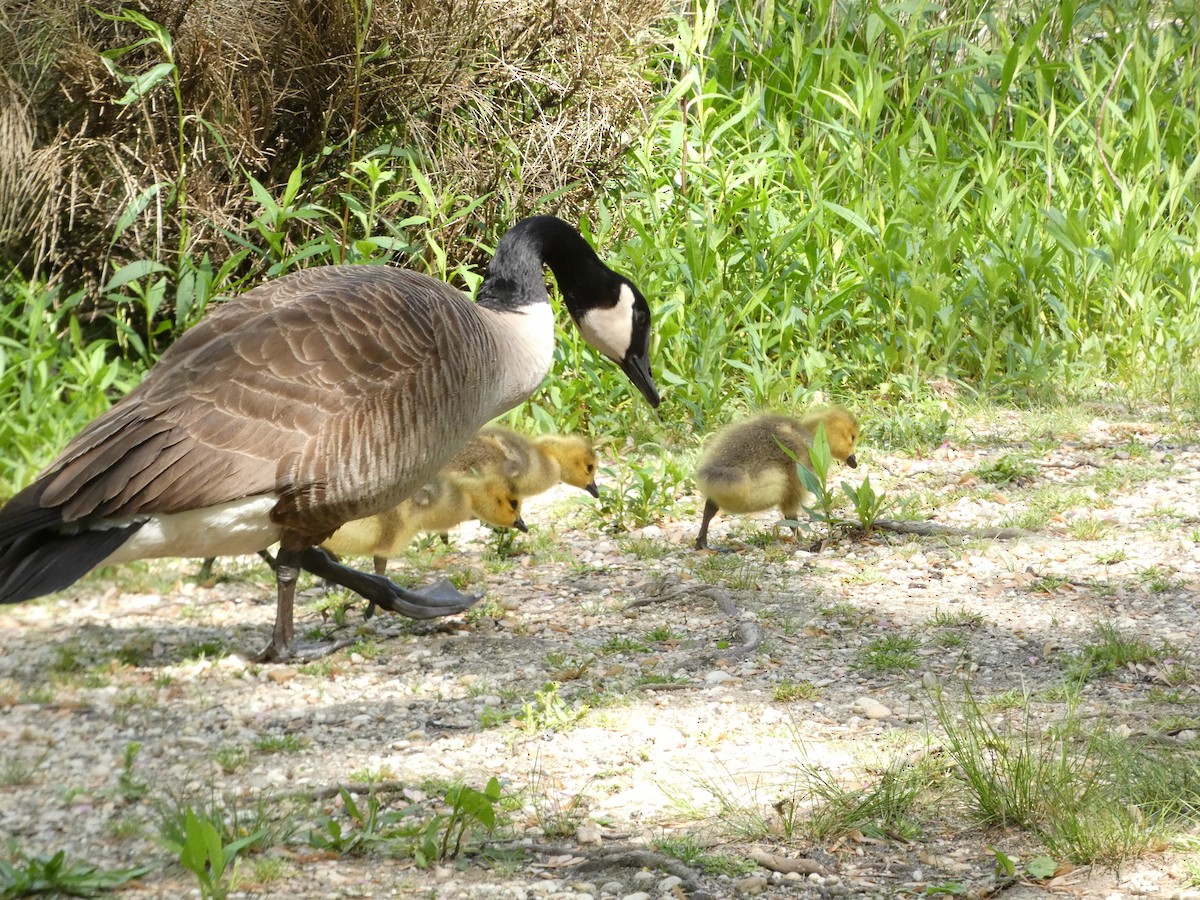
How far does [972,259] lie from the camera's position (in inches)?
315

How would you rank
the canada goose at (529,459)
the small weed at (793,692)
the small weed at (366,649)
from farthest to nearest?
the canada goose at (529,459), the small weed at (366,649), the small weed at (793,692)

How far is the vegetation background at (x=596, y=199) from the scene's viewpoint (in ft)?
22.8

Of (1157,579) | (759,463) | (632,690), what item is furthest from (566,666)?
(1157,579)

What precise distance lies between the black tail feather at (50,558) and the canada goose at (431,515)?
3.40ft

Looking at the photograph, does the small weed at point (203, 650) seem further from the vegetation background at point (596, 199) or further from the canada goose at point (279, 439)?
the vegetation background at point (596, 199)

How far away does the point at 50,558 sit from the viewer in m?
4.20

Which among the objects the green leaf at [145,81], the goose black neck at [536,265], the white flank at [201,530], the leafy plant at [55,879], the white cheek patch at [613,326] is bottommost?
the leafy plant at [55,879]

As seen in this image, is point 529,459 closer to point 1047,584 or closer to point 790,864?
point 1047,584

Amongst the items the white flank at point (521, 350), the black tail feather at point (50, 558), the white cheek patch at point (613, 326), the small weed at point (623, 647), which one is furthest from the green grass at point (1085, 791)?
the white cheek patch at point (613, 326)

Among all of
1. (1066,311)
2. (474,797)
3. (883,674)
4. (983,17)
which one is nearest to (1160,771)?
(883,674)

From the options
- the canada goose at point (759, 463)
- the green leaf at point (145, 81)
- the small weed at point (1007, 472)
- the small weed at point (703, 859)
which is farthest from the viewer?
the small weed at point (1007, 472)

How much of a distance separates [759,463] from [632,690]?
1627 millimetres

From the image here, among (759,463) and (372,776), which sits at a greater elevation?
(759,463)

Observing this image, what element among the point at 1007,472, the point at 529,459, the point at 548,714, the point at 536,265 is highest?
the point at 536,265
